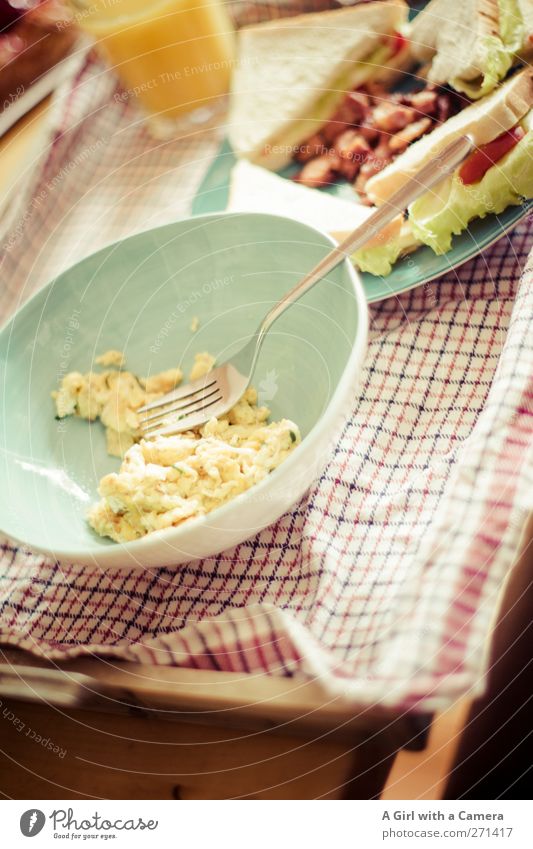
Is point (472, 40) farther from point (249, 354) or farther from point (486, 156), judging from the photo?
point (249, 354)

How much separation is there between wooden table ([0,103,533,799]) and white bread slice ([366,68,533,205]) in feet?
0.75

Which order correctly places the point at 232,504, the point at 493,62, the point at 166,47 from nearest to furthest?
the point at 232,504, the point at 493,62, the point at 166,47

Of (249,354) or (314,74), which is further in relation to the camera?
(314,74)

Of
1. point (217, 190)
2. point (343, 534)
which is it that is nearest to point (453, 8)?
point (217, 190)

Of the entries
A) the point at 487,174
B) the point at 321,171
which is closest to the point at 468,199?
the point at 487,174

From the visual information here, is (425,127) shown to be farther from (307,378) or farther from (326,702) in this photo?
(326,702)

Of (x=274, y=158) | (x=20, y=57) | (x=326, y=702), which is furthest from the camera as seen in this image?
(x=20, y=57)

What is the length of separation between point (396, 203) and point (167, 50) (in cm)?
28

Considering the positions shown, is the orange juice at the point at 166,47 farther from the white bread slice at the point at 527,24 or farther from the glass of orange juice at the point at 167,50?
the white bread slice at the point at 527,24

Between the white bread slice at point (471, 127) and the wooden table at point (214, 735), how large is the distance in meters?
0.23

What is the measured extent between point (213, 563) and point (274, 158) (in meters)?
0.30

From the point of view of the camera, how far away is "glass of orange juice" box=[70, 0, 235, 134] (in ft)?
1.74

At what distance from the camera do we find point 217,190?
53 centimetres

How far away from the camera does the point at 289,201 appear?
1.62 feet
